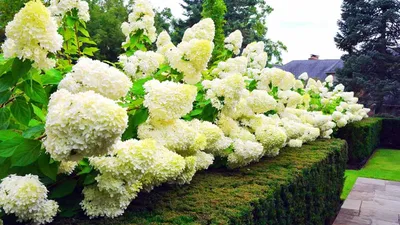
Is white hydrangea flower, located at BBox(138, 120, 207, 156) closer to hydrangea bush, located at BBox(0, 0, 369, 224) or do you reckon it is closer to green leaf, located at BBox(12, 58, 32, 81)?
hydrangea bush, located at BBox(0, 0, 369, 224)

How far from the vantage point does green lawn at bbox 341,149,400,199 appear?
30.7ft

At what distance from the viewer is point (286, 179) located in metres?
2.98

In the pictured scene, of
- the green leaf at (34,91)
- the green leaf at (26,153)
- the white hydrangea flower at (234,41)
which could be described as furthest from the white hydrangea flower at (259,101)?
the green leaf at (26,153)

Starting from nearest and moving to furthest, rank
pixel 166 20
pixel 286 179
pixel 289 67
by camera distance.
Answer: pixel 286 179 < pixel 166 20 < pixel 289 67

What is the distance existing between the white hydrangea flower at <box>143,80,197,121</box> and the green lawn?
22.3ft

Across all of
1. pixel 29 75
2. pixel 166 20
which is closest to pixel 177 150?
pixel 29 75

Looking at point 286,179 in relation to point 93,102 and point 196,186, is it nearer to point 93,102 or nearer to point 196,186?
point 196,186

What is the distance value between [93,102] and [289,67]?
162ft

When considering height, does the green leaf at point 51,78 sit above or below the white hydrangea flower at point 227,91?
above

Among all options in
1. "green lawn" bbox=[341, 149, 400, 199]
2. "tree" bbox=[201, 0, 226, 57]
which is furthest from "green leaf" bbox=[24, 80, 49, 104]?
"tree" bbox=[201, 0, 226, 57]

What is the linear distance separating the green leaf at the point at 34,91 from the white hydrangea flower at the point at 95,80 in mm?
84

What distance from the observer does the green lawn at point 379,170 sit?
9.35 m

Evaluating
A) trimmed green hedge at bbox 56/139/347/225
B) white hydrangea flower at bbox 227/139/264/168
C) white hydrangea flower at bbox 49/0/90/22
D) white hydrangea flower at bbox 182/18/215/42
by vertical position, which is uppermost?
white hydrangea flower at bbox 49/0/90/22

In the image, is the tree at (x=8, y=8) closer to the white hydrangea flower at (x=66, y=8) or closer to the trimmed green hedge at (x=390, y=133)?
the trimmed green hedge at (x=390, y=133)
